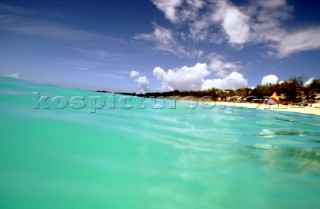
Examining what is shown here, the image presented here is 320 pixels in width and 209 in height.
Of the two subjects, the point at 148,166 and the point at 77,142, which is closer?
the point at 148,166

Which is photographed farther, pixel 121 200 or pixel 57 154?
pixel 57 154

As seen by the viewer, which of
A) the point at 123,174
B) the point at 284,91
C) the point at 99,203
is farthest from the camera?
the point at 284,91

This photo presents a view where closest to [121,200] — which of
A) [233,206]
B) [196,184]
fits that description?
[196,184]

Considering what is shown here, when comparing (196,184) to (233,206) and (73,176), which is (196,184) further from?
(73,176)

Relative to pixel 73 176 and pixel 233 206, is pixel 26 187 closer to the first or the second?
pixel 73 176

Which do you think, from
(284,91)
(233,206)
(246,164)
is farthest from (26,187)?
(284,91)

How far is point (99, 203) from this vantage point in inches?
143

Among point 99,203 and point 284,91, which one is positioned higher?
point 284,91

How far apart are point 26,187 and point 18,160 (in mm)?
1397

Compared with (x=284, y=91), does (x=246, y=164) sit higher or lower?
lower

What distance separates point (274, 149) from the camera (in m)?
7.73

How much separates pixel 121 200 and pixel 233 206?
1.97 metres

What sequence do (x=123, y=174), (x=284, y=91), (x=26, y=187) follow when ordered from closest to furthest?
(x=26, y=187) < (x=123, y=174) < (x=284, y=91)

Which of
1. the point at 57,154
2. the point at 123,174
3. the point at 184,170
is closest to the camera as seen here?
the point at 123,174
